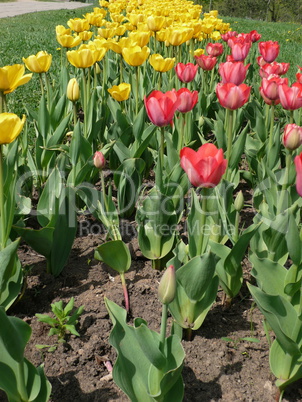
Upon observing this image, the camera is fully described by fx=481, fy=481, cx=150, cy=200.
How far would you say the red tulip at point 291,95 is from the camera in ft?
6.87

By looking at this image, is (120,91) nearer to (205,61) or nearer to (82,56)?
(82,56)

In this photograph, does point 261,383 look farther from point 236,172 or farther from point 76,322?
point 236,172

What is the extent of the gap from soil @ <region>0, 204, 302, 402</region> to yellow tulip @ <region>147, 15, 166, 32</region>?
2.14 m

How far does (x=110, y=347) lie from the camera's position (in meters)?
1.75

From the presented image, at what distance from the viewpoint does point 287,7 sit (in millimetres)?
36281

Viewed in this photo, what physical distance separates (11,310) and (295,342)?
3.63ft

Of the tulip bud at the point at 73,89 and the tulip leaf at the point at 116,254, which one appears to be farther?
the tulip bud at the point at 73,89

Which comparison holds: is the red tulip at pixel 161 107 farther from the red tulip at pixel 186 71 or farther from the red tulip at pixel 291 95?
the red tulip at pixel 186 71

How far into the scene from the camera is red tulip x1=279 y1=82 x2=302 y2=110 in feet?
6.87

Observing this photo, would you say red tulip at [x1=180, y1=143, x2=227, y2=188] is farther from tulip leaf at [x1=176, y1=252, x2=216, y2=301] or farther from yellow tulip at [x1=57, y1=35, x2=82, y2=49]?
yellow tulip at [x1=57, y1=35, x2=82, y2=49]

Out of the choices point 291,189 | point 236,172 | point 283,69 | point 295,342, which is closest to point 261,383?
point 295,342

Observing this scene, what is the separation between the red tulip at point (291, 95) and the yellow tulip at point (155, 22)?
180 centimetres

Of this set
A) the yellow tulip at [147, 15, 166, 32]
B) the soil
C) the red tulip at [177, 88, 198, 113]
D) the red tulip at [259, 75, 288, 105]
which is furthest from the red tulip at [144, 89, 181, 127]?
the yellow tulip at [147, 15, 166, 32]

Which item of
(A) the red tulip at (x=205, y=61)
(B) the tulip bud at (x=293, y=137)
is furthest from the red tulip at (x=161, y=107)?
(A) the red tulip at (x=205, y=61)
